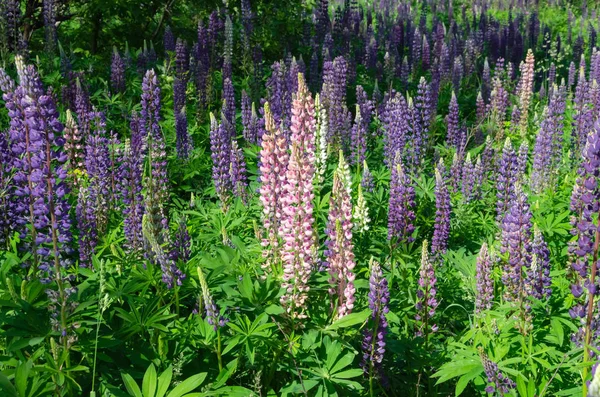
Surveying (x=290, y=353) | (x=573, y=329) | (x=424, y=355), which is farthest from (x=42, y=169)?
(x=573, y=329)

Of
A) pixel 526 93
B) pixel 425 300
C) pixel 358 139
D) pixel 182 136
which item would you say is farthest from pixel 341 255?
pixel 526 93

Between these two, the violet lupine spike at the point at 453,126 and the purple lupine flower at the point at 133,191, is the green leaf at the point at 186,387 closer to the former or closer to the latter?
the purple lupine flower at the point at 133,191

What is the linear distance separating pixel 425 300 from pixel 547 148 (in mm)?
2893

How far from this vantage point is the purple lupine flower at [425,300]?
3368 millimetres

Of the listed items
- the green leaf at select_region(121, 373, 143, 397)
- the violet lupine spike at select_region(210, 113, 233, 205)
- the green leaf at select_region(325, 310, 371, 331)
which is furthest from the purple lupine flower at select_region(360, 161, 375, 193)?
the green leaf at select_region(121, 373, 143, 397)

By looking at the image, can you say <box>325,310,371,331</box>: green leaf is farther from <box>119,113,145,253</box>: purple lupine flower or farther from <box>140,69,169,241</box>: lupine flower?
<box>119,113,145,253</box>: purple lupine flower

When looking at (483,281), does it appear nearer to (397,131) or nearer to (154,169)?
(397,131)

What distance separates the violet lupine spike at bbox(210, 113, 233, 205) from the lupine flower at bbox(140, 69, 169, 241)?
0.39m

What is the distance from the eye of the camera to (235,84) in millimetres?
8289

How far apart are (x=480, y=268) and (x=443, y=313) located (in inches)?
24.4

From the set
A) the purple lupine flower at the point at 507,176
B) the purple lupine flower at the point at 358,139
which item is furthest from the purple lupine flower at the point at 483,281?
the purple lupine flower at the point at 358,139

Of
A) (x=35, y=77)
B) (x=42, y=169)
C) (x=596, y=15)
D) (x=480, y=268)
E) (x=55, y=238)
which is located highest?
(x=35, y=77)

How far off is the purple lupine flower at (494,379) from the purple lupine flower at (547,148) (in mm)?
3128

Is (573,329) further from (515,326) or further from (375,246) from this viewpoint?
(375,246)
